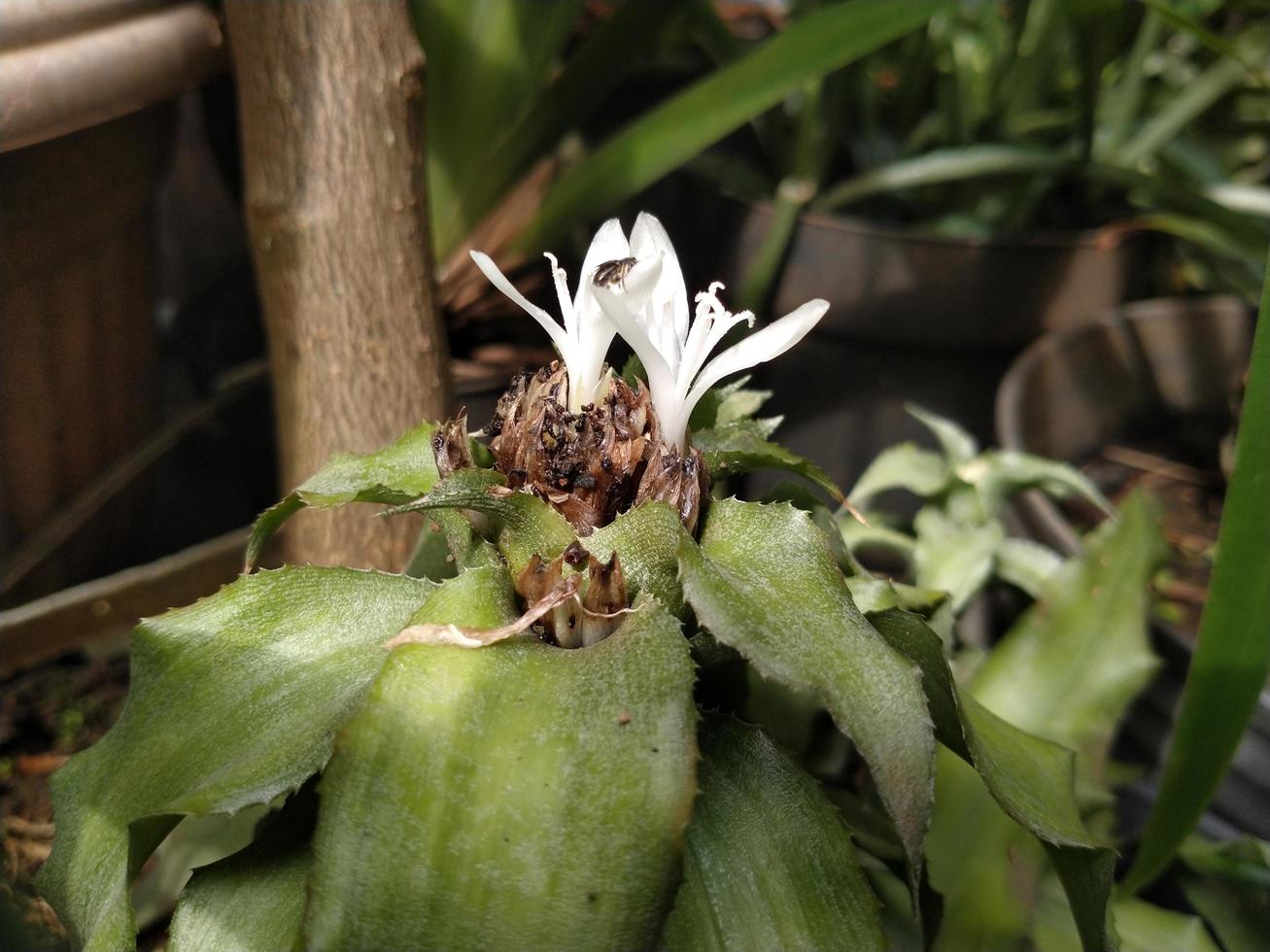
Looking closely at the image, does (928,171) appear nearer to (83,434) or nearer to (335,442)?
(335,442)

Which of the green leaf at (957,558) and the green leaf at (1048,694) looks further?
the green leaf at (957,558)

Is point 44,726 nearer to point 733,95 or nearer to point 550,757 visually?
point 550,757

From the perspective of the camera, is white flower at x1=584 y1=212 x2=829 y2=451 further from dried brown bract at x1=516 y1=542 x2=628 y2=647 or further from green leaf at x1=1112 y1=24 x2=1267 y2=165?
green leaf at x1=1112 y1=24 x2=1267 y2=165

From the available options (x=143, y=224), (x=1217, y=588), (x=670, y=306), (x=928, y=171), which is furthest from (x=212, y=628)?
(x=928, y=171)

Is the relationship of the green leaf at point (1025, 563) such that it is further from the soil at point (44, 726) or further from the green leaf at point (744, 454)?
the soil at point (44, 726)


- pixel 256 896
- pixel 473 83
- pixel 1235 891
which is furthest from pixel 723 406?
pixel 473 83

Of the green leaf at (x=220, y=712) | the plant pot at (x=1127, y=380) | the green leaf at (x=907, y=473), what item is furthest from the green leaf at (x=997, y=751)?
the plant pot at (x=1127, y=380)
